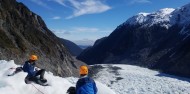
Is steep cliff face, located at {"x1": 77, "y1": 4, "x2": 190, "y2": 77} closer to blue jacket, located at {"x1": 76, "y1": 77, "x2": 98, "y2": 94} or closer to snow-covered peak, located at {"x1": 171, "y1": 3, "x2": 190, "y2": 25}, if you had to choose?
snow-covered peak, located at {"x1": 171, "y1": 3, "x2": 190, "y2": 25}

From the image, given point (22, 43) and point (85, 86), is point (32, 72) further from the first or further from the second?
point (22, 43)

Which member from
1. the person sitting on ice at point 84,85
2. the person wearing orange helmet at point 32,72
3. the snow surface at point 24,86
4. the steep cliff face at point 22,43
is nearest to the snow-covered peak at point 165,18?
the steep cliff face at point 22,43

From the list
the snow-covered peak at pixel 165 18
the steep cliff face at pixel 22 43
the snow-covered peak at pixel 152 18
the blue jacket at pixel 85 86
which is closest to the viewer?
the blue jacket at pixel 85 86

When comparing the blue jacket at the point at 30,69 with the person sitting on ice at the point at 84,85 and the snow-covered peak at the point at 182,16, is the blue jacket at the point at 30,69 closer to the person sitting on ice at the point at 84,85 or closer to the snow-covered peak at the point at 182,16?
the person sitting on ice at the point at 84,85

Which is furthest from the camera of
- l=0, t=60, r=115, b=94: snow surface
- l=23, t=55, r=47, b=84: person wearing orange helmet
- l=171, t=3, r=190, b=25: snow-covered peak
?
l=171, t=3, r=190, b=25: snow-covered peak

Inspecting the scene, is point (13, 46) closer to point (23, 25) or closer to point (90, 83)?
point (23, 25)

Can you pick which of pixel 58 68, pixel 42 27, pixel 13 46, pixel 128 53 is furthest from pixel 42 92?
pixel 128 53

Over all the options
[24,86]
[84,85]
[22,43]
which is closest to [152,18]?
[22,43]

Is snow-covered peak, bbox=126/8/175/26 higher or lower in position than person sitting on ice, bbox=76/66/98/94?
higher

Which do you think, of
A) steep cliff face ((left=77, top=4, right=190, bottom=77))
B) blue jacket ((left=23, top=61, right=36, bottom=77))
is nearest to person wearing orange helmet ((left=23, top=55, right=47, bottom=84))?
blue jacket ((left=23, top=61, right=36, bottom=77))
